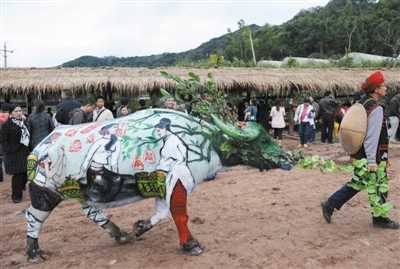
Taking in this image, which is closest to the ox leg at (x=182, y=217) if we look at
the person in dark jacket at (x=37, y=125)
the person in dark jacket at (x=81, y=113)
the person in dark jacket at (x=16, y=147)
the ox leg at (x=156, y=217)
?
A: the ox leg at (x=156, y=217)

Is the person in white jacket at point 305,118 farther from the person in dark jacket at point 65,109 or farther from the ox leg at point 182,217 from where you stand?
the ox leg at point 182,217

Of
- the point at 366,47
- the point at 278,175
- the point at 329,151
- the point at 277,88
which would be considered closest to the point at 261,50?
the point at 366,47

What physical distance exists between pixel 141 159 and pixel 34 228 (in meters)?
1.37

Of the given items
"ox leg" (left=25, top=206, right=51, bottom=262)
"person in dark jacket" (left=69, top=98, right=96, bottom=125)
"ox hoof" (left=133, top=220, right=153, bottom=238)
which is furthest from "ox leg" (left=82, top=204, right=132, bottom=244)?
"person in dark jacket" (left=69, top=98, right=96, bottom=125)

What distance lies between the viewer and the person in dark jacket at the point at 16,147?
5.57 meters

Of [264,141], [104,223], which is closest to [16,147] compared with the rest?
[104,223]

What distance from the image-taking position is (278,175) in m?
6.41

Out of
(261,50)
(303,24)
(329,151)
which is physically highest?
(303,24)

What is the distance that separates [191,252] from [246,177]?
3.32m

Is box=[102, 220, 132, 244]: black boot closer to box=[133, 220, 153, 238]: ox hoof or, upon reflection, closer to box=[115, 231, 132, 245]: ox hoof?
box=[115, 231, 132, 245]: ox hoof

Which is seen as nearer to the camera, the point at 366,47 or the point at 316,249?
the point at 316,249

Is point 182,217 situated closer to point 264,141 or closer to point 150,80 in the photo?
point 264,141

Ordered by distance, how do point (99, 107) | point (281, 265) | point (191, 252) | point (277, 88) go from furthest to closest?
1. point (277, 88)
2. point (99, 107)
3. point (191, 252)
4. point (281, 265)

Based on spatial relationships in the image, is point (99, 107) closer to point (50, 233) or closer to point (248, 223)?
point (50, 233)
